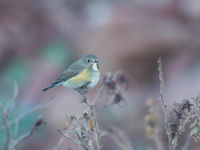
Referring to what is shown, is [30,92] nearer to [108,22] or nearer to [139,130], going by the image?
[108,22]

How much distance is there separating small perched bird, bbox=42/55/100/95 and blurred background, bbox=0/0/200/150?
12.2 feet

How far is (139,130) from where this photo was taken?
9203 mm

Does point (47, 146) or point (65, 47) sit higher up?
point (65, 47)

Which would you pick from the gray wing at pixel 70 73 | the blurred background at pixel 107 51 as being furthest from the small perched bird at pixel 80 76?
the blurred background at pixel 107 51

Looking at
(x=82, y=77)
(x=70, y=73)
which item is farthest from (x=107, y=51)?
(x=82, y=77)

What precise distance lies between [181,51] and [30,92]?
150 inches

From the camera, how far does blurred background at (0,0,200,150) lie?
381 inches

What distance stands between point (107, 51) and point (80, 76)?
6.73 metres

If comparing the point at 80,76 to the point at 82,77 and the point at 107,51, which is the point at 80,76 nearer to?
the point at 82,77

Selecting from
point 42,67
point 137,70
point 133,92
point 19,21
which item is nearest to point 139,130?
point 133,92

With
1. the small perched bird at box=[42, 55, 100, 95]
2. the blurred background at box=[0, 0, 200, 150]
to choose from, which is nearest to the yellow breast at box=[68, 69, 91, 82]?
the small perched bird at box=[42, 55, 100, 95]

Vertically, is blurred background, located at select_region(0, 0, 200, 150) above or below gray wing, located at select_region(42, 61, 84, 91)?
above

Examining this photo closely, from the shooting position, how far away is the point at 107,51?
1145 centimetres

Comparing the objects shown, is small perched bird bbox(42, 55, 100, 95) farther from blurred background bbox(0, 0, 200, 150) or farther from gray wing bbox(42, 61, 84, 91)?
blurred background bbox(0, 0, 200, 150)
